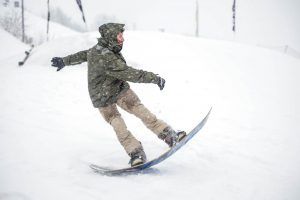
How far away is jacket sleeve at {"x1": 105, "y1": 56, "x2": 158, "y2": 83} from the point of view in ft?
12.6

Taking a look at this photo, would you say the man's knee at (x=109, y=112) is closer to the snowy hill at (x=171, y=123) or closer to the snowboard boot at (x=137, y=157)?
the snowboard boot at (x=137, y=157)

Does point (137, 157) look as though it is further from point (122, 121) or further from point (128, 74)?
point (128, 74)

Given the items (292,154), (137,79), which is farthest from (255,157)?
(137,79)

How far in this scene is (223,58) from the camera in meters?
12.3

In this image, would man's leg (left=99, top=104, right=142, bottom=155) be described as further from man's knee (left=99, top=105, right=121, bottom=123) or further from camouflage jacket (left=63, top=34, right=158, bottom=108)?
camouflage jacket (left=63, top=34, right=158, bottom=108)

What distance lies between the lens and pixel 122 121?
4.19 metres

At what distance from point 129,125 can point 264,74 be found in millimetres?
6895

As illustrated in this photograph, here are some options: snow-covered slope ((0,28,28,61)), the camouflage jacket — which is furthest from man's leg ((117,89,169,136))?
snow-covered slope ((0,28,28,61))

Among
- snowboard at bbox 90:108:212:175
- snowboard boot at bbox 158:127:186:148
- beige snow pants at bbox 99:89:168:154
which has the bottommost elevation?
snowboard at bbox 90:108:212:175

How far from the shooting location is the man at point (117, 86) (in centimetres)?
388

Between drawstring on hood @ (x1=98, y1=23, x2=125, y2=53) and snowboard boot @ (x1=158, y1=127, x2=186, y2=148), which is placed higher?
drawstring on hood @ (x1=98, y1=23, x2=125, y2=53)

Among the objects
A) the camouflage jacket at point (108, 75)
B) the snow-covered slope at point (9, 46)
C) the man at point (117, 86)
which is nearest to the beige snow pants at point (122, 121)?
the man at point (117, 86)

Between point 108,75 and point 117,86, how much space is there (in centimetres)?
22

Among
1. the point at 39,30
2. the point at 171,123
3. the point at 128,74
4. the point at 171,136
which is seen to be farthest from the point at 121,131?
the point at 39,30
